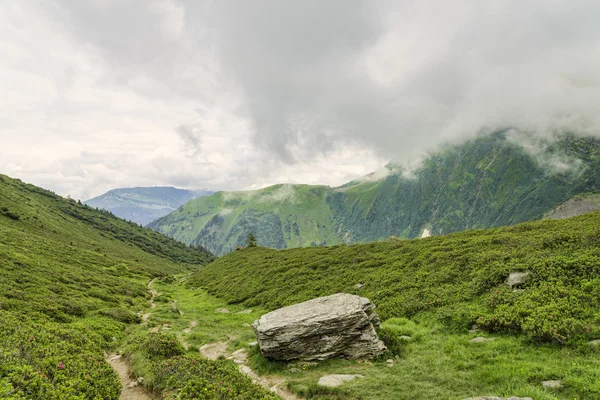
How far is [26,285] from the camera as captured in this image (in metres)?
31.5

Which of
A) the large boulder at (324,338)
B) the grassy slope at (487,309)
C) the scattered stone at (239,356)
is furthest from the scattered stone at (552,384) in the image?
the scattered stone at (239,356)

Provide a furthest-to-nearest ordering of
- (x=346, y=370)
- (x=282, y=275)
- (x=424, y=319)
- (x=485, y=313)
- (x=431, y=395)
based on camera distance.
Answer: (x=282, y=275) < (x=424, y=319) < (x=485, y=313) < (x=346, y=370) < (x=431, y=395)

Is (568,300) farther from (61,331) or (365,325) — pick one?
(61,331)

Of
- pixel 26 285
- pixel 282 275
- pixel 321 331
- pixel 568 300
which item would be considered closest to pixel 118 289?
pixel 26 285

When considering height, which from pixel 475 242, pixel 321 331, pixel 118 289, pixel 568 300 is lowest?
pixel 118 289

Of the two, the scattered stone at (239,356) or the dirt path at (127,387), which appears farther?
the scattered stone at (239,356)

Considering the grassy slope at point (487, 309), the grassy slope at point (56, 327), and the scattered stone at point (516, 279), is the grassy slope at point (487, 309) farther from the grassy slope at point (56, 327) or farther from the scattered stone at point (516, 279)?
the grassy slope at point (56, 327)

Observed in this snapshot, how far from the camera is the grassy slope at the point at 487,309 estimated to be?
41.3 feet

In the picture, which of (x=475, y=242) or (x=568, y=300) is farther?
(x=475, y=242)

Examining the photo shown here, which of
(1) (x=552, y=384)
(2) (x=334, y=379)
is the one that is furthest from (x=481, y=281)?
(2) (x=334, y=379)

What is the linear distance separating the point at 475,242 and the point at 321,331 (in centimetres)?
2168

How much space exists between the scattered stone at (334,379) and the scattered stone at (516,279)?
13562 millimetres

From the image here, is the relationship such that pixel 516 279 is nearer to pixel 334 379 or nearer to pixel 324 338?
pixel 324 338

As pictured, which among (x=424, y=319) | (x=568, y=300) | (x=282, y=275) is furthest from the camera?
(x=282, y=275)
